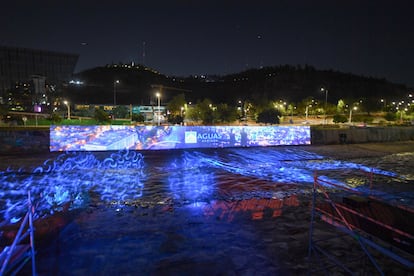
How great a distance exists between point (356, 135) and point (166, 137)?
17.6 meters

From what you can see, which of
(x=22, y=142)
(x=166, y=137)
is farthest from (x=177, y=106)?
(x=22, y=142)

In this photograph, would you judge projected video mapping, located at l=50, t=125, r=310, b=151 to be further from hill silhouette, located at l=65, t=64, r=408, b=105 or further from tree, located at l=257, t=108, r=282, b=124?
hill silhouette, located at l=65, t=64, r=408, b=105

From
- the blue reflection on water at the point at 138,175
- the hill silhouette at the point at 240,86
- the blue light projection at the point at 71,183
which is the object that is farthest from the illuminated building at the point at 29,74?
the blue reflection on water at the point at 138,175

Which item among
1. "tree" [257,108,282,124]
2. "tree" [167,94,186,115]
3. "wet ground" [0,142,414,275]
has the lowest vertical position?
"wet ground" [0,142,414,275]

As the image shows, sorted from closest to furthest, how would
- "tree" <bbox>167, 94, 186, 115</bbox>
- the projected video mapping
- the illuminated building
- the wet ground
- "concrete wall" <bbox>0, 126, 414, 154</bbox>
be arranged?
the wet ground → the projected video mapping → "concrete wall" <bbox>0, 126, 414, 154</bbox> → "tree" <bbox>167, 94, 186, 115</bbox> → the illuminated building

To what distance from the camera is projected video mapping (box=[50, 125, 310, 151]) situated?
55.9 feet

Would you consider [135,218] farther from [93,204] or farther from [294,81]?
[294,81]

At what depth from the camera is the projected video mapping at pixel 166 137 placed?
1705 cm

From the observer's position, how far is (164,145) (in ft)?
61.1

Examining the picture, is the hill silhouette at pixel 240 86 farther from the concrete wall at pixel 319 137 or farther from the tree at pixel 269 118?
the concrete wall at pixel 319 137

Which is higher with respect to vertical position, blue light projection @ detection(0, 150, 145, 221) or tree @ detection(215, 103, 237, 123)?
tree @ detection(215, 103, 237, 123)

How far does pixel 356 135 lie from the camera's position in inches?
996

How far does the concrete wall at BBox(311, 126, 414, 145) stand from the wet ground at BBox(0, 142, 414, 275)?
21.4ft

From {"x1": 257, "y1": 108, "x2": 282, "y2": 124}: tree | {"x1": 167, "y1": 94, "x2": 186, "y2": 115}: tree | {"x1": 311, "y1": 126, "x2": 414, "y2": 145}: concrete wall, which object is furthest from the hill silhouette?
{"x1": 311, "y1": 126, "x2": 414, "y2": 145}: concrete wall
